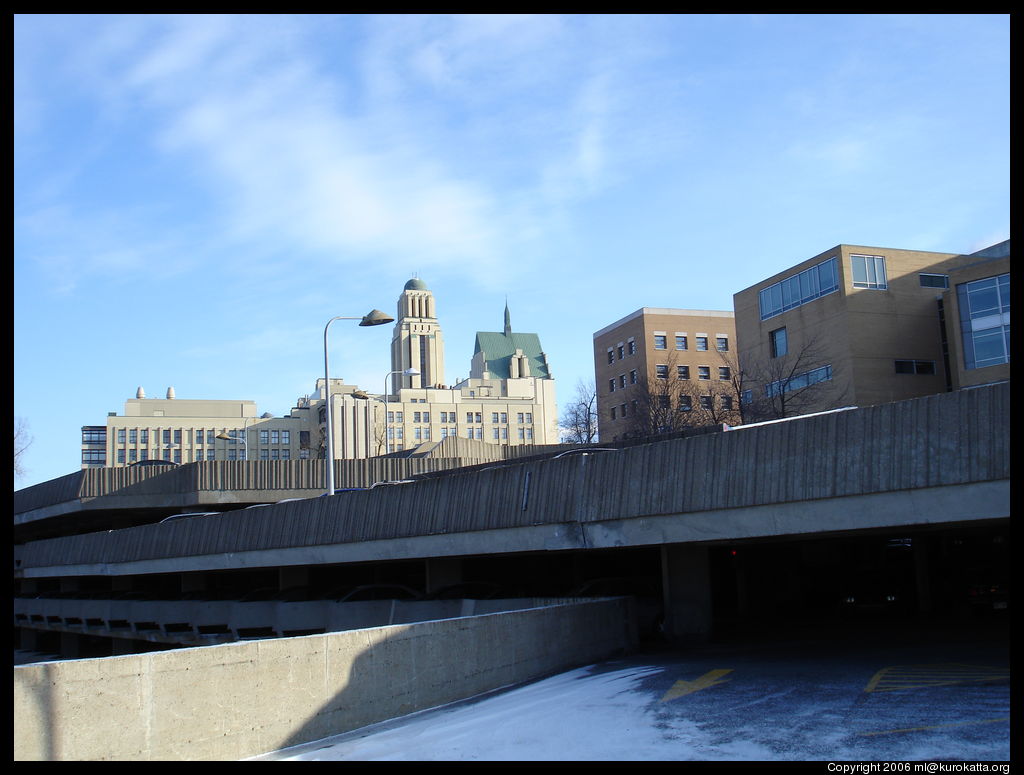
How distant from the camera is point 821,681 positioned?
1359cm

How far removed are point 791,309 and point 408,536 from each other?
152 ft

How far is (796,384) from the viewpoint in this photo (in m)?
62.4

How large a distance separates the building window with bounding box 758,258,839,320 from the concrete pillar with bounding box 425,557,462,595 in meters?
40.5

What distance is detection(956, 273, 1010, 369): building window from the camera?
50406mm

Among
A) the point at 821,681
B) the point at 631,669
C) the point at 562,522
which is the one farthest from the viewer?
the point at 562,522

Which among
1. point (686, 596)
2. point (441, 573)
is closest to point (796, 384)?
point (441, 573)

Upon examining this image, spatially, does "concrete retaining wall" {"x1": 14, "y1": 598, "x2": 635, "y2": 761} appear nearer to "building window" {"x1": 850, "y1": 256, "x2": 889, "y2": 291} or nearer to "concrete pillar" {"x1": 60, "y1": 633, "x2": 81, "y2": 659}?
"concrete pillar" {"x1": 60, "y1": 633, "x2": 81, "y2": 659}

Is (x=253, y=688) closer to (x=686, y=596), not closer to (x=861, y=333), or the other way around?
(x=686, y=596)

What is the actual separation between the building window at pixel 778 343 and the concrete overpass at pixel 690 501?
37.3 metres

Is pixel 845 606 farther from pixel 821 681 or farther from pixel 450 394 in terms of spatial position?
pixel 450 394

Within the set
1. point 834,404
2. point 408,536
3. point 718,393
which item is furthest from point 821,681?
point 718,393

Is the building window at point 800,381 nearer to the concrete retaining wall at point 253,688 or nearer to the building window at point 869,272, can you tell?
the building window at point 869,272

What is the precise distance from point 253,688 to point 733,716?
17.8 ft

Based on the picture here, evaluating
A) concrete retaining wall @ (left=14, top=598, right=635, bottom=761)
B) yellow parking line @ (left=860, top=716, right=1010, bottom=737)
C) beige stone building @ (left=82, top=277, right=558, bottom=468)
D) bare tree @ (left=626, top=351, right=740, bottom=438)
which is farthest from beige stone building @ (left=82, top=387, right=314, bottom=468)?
yellow parking line @ (left=860, top=716, right=1010, bottom=737)
